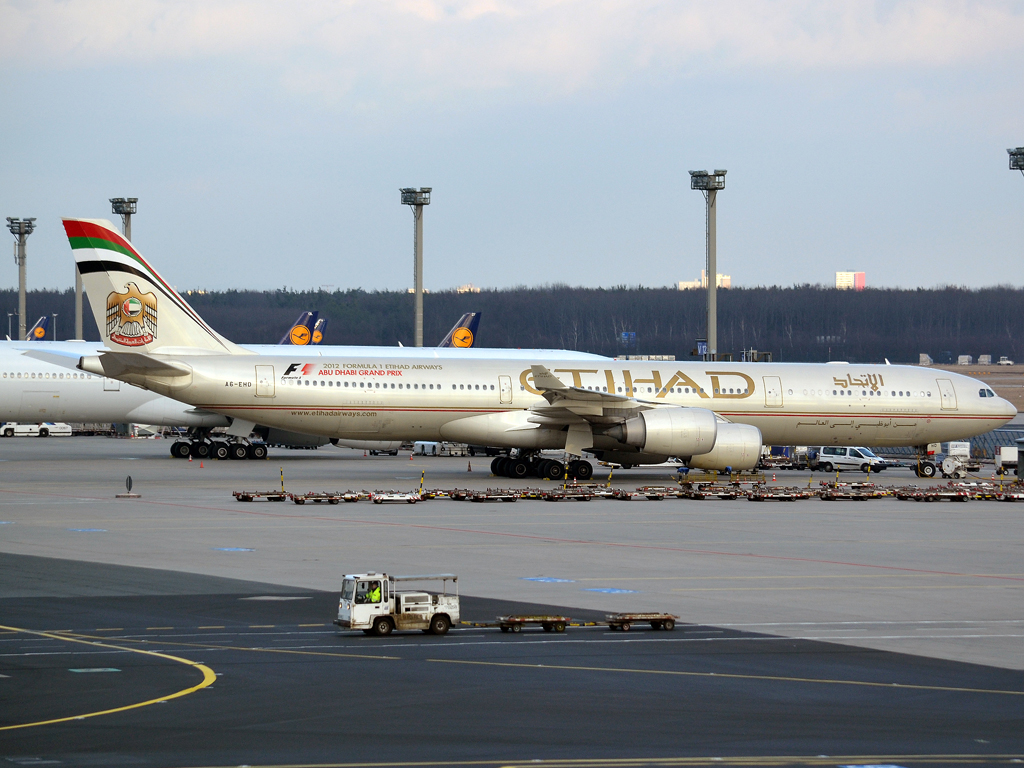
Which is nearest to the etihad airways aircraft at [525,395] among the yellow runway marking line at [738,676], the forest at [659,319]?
the yellow runway marking line at [738,676]

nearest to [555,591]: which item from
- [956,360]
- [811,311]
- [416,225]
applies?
[416,225]

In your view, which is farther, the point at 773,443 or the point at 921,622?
the point at 773,443

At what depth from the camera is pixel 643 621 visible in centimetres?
1384

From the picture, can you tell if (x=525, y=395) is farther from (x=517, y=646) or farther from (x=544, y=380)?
(x=517, y=646)

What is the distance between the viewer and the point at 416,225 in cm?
6819

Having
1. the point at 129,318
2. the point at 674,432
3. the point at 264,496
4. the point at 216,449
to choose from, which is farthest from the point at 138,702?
the point at 216,449

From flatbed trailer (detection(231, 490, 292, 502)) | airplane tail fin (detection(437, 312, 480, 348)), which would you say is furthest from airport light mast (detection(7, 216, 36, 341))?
flatbed trailer (detection(231, 490, 292, 502))

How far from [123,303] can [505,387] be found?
1241 centimetres

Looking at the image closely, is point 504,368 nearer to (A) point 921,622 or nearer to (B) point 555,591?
(B) point 555,591

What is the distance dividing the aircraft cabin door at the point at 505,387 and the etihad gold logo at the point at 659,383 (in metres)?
0.42

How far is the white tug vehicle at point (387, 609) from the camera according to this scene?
13531 millimetres

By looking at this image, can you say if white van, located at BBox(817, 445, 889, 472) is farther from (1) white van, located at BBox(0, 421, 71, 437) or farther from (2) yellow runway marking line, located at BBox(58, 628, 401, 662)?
(1) white van, located at BBox(0, 421, 71, 437)

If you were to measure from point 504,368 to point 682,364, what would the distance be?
604cm

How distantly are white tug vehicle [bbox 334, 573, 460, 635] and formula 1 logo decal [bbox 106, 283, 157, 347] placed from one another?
27.4 m
